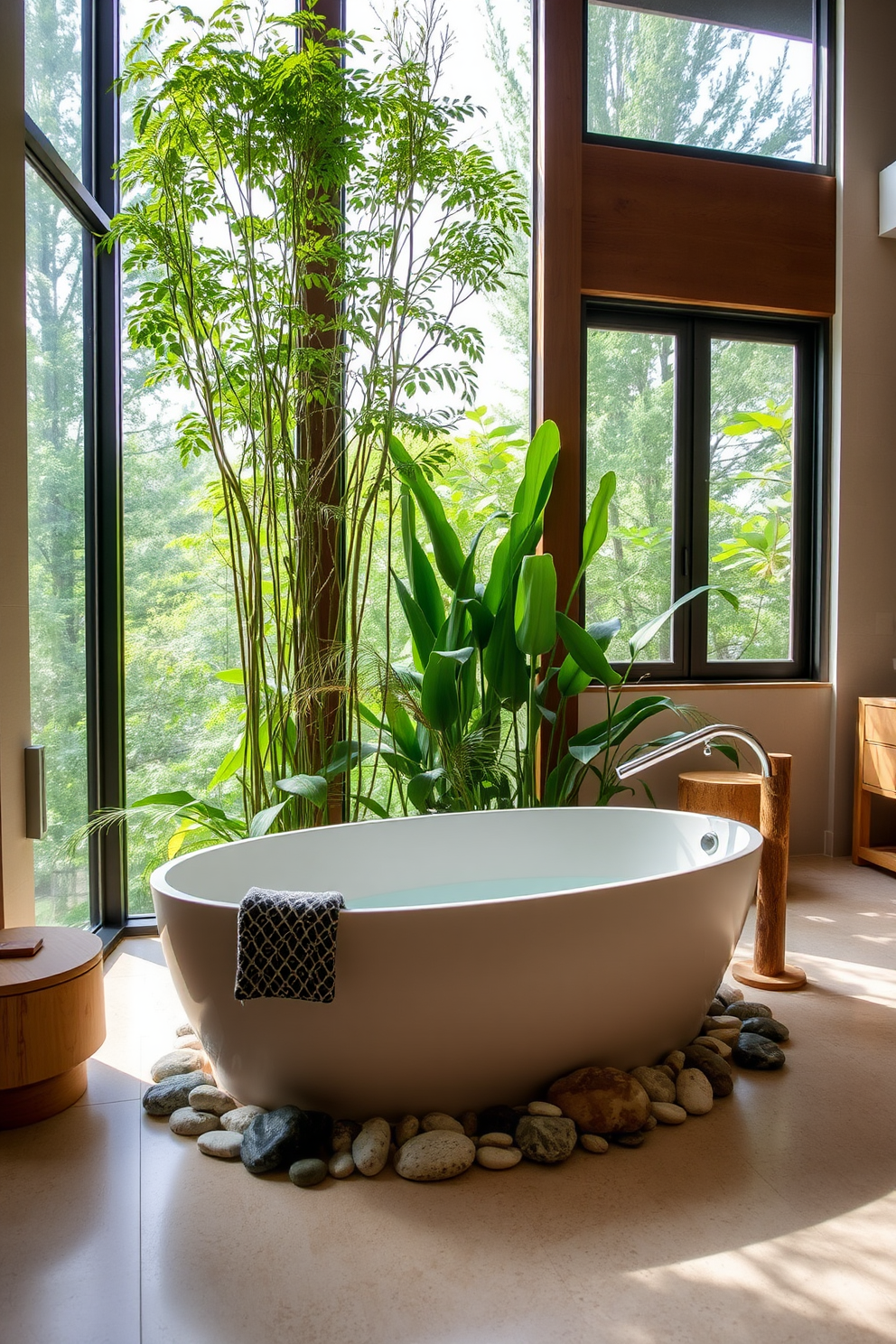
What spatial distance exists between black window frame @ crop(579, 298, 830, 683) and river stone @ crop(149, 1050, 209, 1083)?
232cm

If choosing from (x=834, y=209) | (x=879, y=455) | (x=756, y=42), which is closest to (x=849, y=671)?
(x=879, y=455)

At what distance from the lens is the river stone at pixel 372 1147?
1.76 m

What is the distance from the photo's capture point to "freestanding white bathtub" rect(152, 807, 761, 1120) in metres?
1.77

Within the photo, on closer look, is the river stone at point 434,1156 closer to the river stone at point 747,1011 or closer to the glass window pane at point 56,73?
the river stone at point 747,1011

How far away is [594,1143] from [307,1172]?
1.83 feet

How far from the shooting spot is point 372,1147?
5.84ft

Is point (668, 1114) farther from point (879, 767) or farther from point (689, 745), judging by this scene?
point (879, 767)

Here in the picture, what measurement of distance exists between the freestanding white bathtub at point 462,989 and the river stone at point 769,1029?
251 millimetres

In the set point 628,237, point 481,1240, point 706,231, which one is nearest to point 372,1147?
point 481,1240

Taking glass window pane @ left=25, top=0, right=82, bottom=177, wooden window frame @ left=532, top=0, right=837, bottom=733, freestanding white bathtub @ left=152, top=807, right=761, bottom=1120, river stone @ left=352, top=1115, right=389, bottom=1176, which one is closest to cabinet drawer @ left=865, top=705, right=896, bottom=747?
wooden window frame @ left=532, top=0, right=837, bottom=733

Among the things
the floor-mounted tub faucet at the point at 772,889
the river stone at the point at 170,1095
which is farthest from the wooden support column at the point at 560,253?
the river stone at the point at 170,1095

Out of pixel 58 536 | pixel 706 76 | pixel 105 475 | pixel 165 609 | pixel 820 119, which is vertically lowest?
pixel 165 609

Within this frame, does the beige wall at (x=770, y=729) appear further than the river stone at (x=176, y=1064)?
Yes

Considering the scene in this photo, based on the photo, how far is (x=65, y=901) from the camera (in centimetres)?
280
